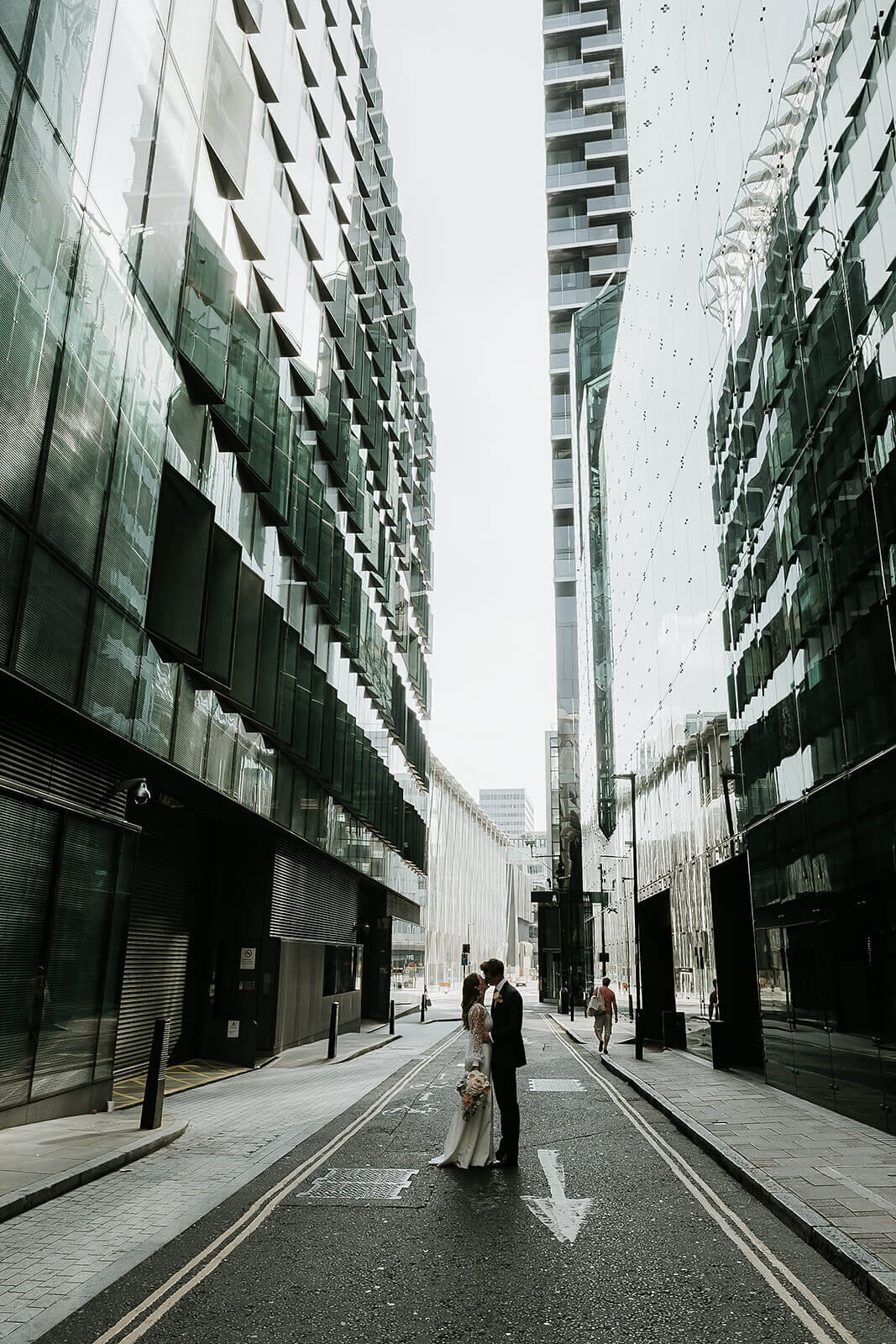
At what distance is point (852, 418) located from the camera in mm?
12312

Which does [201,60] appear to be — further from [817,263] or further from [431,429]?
[431,429]

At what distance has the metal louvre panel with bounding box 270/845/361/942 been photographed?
21.1 meters

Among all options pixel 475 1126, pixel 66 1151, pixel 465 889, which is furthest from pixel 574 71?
pixel 66 1151

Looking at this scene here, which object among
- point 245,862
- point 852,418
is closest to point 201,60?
point 852,418

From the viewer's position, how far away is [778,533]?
52.3 ft

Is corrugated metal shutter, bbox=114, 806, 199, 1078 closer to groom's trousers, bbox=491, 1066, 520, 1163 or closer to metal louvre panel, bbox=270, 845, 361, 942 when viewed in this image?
metal louvre panel, bbox=270, 845, 361, 942

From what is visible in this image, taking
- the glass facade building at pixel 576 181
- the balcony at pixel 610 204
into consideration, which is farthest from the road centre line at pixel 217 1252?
the balcony at pixel 610 204

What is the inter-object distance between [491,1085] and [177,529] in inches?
373

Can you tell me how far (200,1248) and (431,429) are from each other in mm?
49566

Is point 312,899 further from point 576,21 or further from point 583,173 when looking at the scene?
point 576,21

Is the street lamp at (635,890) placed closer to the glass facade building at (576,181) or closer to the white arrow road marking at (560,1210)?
the white arrow road marking at (560,1210)

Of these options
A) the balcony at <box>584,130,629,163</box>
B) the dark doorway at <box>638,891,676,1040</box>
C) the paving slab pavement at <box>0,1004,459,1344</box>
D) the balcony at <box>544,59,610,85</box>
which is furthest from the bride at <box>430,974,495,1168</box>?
the balcony at <box>544,59,610,85</box>

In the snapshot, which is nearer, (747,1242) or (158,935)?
(747,1242)

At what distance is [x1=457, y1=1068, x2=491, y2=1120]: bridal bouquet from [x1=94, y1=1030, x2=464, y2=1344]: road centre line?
1.56 m
